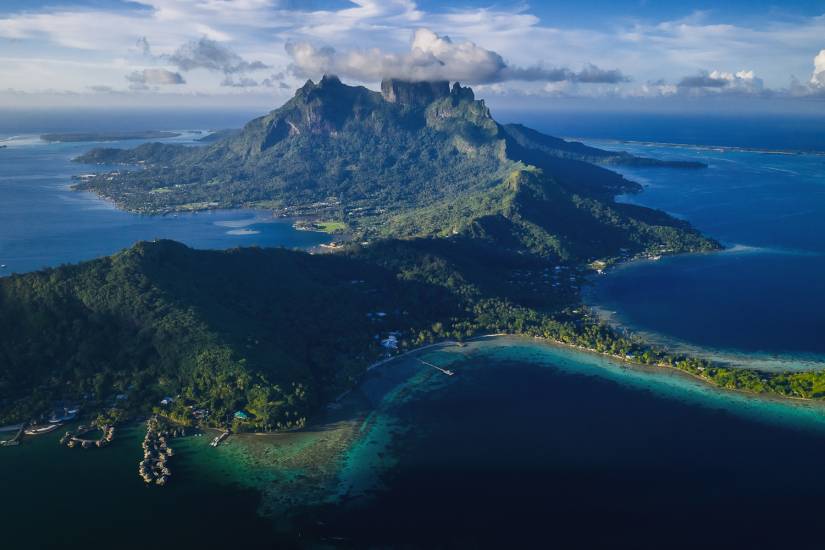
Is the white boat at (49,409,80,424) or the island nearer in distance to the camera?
the white boat at (49,409,80,424)

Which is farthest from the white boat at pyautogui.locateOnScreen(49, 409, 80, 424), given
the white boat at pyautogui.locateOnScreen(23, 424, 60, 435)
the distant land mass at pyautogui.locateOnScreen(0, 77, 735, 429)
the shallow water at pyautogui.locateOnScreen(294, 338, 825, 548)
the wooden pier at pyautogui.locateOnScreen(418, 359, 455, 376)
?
the wooden pier at pyautogui.locateOnScreen(418, 359, 455, 376)

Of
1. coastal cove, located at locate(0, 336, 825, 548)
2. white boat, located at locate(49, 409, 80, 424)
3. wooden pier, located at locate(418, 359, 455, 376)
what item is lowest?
coastal cove, located at locate(0, 336, 825, 548)

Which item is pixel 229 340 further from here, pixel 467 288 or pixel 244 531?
pixel 467 288

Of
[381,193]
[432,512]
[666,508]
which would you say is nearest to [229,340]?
[432,512]

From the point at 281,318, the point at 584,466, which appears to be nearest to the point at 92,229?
the point at 281,318

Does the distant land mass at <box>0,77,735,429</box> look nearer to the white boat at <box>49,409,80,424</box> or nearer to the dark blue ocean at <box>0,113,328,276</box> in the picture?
the white boat at <box>49,409,80,424</box>

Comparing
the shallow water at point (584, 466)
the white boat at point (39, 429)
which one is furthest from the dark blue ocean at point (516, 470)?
the white boat at point (39, 429)

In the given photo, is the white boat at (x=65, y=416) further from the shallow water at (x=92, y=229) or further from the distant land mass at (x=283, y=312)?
the shallow water at (x=92, y=229)

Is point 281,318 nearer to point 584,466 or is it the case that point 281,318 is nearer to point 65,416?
point 65,416
